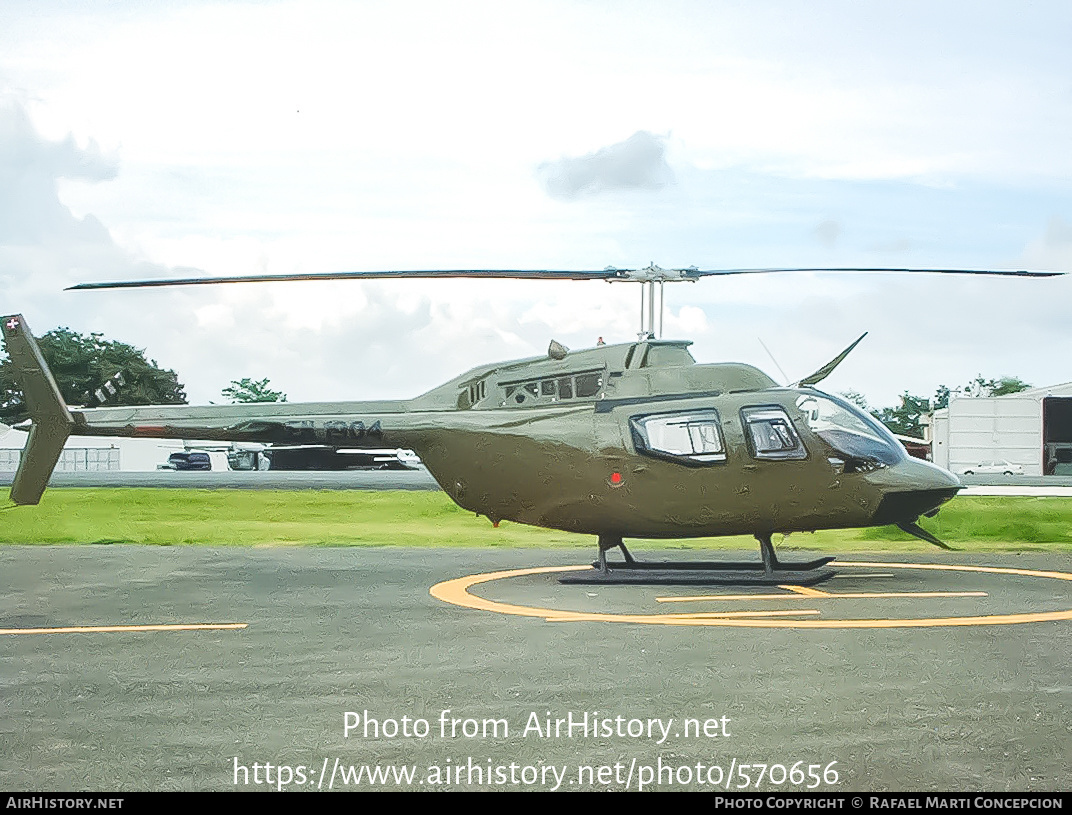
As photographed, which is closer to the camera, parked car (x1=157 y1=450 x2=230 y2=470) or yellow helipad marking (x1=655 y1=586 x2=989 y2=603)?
yellow helipad marking (x1=655 y1=586 x2=989 y2=603)

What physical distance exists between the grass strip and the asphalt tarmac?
8.22 meters

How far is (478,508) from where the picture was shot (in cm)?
1551

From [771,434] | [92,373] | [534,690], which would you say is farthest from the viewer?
[92,373]

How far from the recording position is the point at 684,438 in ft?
47.6

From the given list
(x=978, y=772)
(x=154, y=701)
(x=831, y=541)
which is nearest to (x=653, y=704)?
(x=978, y=772)

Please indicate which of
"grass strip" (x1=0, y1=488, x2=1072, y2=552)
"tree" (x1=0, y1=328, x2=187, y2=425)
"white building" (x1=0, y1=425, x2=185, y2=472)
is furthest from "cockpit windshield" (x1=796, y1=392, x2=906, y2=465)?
"tree" (x1=0, y1=328, x2=187, y2=425)

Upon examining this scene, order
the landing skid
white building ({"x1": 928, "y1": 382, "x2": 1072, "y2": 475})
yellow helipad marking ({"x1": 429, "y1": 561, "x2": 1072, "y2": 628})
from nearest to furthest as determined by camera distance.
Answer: yellow helipad marking ({"x1": 429, "y1": 561, "x2": 1072, "y2": 628}) → the landing skid → white building ({"x1": 928, "y1": 382, "x2": 1072, "y2": 475})

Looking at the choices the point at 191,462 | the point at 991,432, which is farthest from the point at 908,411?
the point at 191,462

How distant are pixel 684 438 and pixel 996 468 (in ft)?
144

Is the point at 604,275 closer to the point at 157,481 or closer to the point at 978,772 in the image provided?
the point at 978,772

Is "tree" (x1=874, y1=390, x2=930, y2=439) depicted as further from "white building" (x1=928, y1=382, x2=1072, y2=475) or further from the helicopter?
the helicopter

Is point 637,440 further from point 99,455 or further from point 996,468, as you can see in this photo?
point 99,455

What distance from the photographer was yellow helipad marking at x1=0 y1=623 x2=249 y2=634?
37.0 ft

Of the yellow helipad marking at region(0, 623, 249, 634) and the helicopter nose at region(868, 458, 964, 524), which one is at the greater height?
the helicopter nose at region(868, 458, 964, 524)
